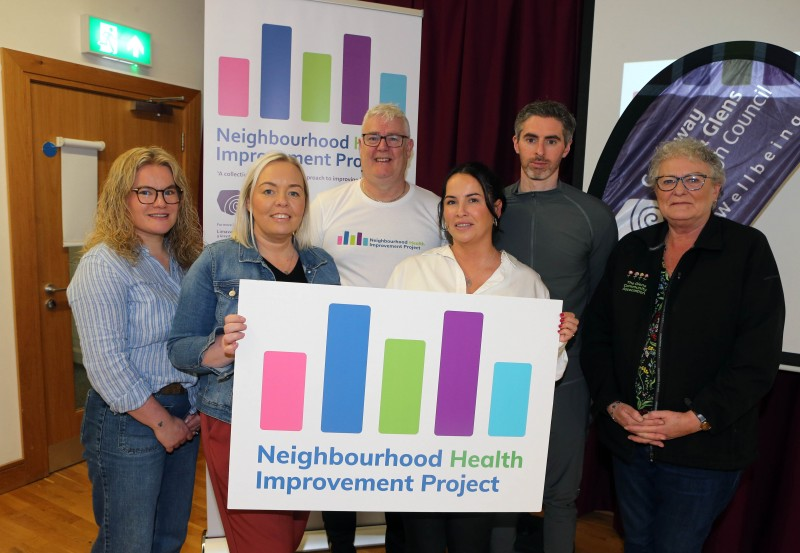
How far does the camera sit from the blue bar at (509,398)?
5.32 feet

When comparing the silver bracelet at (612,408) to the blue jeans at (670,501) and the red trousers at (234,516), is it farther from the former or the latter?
the red trousers at (234,516)

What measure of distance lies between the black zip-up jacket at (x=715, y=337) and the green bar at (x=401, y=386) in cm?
74

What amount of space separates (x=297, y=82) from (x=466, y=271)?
1402 millimetres

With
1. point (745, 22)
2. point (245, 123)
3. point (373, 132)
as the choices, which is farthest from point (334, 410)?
point (745, 22)

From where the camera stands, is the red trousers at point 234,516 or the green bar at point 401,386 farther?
the red trousers at point 234,516

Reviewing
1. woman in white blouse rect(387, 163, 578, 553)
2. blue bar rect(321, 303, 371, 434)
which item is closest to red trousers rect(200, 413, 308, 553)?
blue bar rect(321, 303, 371, 434)

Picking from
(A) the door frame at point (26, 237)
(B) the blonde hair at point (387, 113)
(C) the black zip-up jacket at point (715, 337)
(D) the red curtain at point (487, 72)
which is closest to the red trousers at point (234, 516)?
(C) the black zip-up jacket at point (715, 337)

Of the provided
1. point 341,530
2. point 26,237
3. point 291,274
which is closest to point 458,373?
point 291,274

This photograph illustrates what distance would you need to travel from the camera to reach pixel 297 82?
2.73 m

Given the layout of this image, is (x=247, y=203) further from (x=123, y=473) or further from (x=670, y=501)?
(x=670, y=501)

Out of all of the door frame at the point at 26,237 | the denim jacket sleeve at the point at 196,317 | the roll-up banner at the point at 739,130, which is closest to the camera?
the denim jacket sleeve at the point at 196,317

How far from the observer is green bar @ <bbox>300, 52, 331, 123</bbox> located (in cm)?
274

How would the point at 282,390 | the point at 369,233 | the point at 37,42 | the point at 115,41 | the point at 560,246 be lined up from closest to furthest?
1. the point at 282,390
2. the point at 560,246
3. the point at 369,233
4. the point at 37,42
5. the point at 115,41

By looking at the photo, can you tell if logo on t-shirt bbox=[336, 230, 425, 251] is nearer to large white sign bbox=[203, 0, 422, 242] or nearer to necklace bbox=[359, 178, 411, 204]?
necklace bbox=[359, 178, 411, 204]
